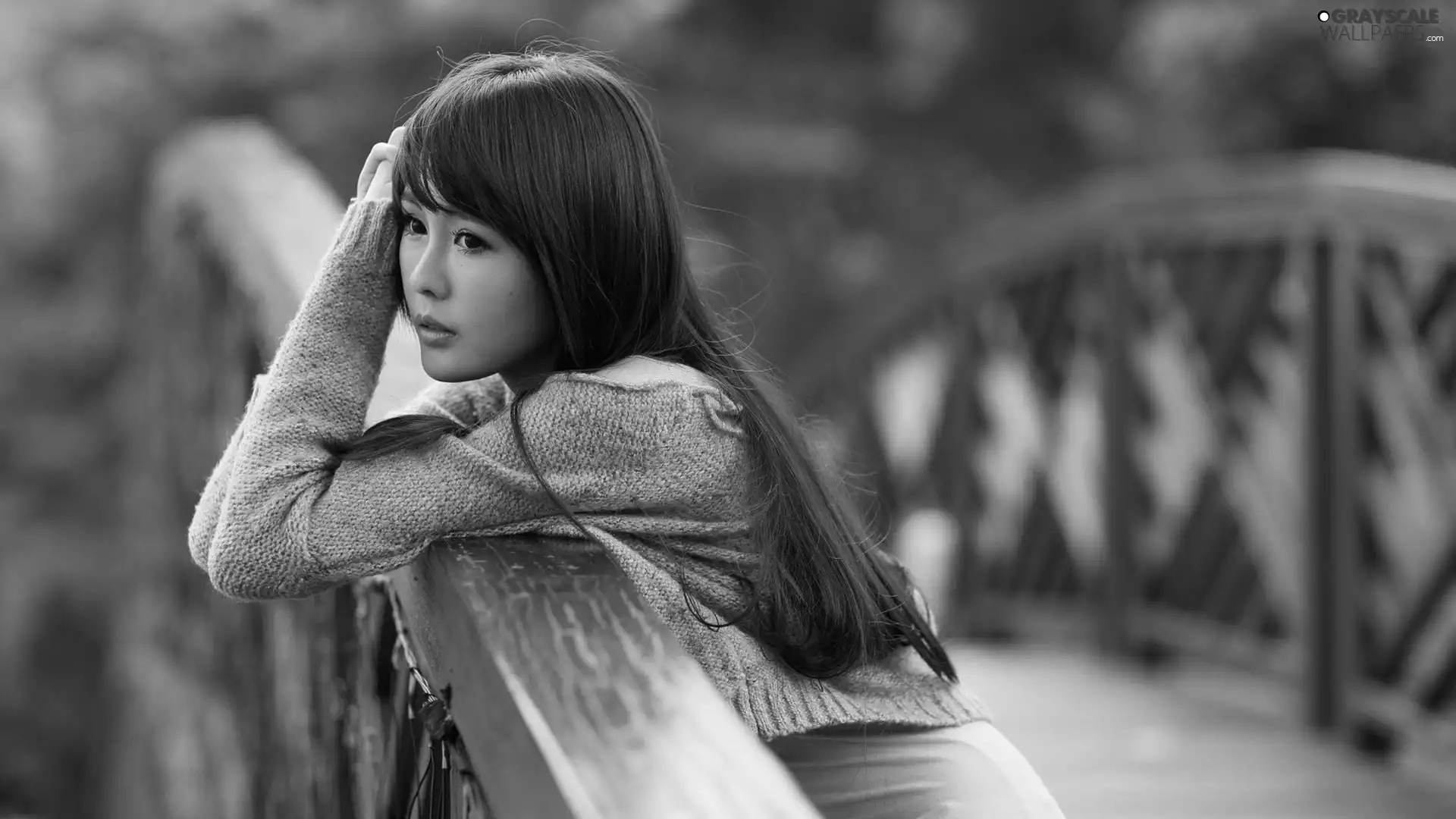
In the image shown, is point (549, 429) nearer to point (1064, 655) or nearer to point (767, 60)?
point (1064, 655)

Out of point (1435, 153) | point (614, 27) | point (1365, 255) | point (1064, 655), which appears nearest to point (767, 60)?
point (614, 27)

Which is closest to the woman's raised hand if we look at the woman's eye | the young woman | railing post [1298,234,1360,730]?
the young woman

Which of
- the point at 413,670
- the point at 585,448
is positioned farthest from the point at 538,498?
the point at 413,670

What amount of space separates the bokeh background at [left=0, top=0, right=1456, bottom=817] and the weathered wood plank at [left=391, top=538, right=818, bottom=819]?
4194mm

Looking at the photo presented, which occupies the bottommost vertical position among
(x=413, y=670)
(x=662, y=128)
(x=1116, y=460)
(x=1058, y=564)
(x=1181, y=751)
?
(x=1058, y=564)

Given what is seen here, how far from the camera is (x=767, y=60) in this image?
10398 millimetres

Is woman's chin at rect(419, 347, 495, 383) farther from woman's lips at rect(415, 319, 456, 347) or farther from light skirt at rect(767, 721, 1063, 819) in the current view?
light skirt at rect(767, 721, 1063, 819)

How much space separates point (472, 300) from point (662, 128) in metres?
7.41

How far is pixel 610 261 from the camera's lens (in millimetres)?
1395

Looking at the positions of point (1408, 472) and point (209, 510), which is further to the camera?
point (1408, 472)

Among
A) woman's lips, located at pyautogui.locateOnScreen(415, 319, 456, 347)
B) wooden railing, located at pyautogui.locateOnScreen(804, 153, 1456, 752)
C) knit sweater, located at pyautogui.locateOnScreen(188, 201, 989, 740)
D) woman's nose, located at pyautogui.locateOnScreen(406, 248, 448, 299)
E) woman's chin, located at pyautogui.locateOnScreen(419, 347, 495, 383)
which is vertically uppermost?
woman's nose, located at pyautogui.locateOnScreen(406, 248, 448, 299)

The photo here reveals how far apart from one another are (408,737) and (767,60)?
30.8ft

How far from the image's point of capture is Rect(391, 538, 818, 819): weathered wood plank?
2.92ft

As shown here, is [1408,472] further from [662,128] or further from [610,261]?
[662,128]
